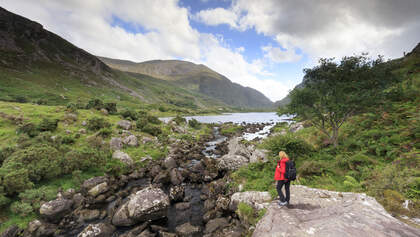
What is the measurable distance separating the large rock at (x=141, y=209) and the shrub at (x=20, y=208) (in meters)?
6.59

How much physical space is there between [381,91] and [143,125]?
40.4 meters

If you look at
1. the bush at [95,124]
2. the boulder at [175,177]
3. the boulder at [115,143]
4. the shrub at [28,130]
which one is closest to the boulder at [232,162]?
the boulder at [175,177]

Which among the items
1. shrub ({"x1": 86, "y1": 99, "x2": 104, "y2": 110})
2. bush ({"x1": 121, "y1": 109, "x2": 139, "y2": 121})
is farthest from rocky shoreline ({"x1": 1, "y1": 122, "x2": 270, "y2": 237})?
shrub ({"x1": 86, "y1": 99, "x2": 104, "y2": 110})

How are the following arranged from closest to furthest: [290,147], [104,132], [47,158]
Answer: [47,158] → [290,147] → [104,132]

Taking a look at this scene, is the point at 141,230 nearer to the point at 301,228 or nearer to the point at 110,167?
the point at 301,228

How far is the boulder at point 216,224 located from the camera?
10.9 metres

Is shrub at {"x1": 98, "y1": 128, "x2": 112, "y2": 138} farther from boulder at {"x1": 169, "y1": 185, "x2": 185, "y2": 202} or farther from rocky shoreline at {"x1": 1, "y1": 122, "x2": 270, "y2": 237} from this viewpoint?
boulder at {"x1": 169, "y1": 185, "x2": 185, "y2": 202}

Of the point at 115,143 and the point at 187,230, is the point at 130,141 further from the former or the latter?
the point at 187,230

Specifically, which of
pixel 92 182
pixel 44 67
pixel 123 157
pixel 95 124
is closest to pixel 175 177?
pixel 92 182

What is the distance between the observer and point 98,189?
15828 mm

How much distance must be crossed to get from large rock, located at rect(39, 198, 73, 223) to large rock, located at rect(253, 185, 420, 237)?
612 inches

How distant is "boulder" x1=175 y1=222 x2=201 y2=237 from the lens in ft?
35.8

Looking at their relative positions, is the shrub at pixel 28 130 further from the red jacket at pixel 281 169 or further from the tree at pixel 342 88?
the tree at pixel 342 88

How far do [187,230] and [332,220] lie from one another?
933 centimetres
